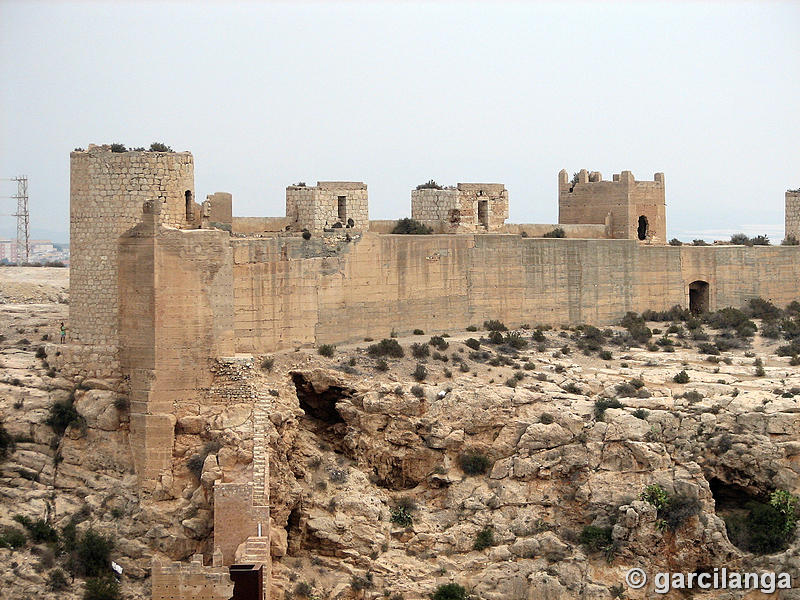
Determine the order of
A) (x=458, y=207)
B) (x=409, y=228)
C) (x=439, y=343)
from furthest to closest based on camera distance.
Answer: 1. (x=458, y=207)
2. (x=409, y=228)
3. (x=439, y=343)

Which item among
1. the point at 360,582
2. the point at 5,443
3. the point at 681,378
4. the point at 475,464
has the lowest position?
the point at 360,582

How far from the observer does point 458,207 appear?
35.4 metres

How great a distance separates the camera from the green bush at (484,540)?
27.5m

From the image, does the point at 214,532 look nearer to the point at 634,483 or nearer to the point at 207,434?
the point at 207,434

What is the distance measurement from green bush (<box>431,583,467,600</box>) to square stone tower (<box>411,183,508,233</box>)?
11518 millimetres

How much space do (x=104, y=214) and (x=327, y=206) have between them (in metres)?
6.01

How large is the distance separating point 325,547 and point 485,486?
12.5ft

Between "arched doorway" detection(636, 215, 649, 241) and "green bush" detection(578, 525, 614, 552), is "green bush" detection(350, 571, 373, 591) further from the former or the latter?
"arched doorway" detection(636, 215, 649, 241)

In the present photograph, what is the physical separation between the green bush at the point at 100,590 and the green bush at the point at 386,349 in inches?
325

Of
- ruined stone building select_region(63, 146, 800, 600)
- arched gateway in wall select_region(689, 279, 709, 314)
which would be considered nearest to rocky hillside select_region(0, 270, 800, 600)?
ruined stone building select_region(63, 146, 800, 600)

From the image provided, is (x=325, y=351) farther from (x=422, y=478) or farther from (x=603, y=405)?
(x=603, y=405)

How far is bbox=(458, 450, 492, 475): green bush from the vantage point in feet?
95.3

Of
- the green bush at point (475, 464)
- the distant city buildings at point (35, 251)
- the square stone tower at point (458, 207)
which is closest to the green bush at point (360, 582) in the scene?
the green bush at point (475, 464)

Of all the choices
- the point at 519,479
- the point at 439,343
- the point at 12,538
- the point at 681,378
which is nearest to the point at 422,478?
the point at 519,479
